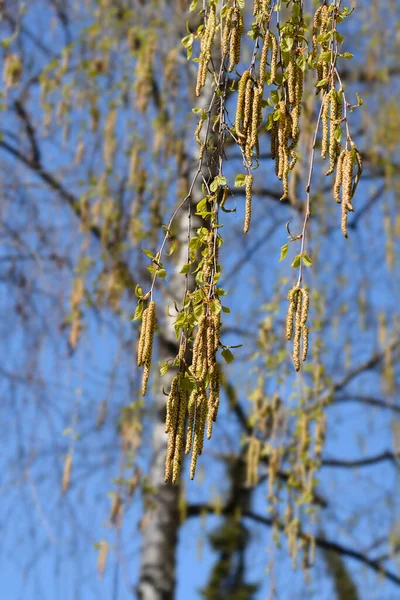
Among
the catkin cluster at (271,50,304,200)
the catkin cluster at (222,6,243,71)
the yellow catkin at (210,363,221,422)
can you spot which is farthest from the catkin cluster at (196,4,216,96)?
the yellow catkin at (210,363,221,422)

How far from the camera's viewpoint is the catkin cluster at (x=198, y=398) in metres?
1.33

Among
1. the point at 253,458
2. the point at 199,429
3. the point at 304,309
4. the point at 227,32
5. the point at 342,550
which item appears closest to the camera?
the point at 199,429

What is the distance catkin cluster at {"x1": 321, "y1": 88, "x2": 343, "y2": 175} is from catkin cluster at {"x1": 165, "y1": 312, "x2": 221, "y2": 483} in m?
0.32

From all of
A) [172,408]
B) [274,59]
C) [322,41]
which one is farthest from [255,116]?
[172,408]

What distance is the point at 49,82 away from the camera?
4.19 meters

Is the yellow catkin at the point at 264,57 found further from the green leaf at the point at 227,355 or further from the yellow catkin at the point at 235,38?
the green leaf at the point at 227,355

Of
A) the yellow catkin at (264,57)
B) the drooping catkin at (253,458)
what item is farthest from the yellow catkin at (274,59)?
the drooping catkin at (253,458)

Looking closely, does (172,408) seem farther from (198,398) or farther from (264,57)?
(264,57)

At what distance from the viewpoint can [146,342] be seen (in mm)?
1433

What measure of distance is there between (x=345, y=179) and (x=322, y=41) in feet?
1.03

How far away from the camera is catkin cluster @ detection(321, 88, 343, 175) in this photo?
145cm

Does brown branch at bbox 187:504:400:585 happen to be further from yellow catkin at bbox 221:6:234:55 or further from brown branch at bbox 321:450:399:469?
yellow catkin at bbox 221:6:234:55

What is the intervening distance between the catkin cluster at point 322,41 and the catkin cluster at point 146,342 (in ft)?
1.59

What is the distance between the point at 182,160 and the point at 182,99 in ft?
1.14
